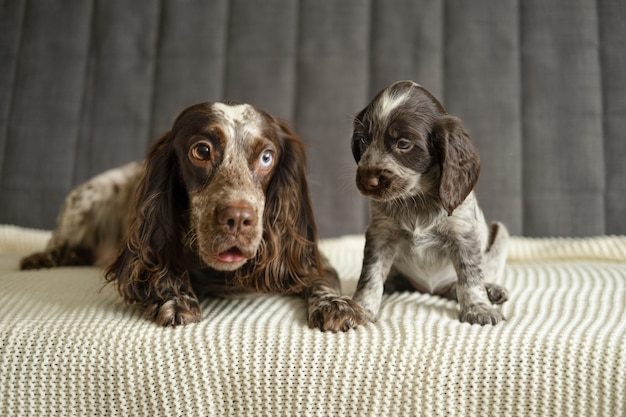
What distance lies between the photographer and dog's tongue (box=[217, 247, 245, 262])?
1.47 m

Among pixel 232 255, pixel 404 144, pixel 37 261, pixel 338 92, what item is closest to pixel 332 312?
pixel 232 255

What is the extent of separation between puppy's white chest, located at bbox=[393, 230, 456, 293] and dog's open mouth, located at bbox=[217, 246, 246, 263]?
1.91ft

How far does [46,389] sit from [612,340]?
4.71 ft

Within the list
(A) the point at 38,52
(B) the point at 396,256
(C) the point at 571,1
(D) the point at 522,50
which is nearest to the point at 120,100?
(A) the point at 38,52

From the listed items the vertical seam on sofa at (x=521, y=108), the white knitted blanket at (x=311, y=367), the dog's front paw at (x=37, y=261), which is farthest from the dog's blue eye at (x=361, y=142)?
the dog's front paw at (x=37, y=261)

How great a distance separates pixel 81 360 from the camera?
4.33ft

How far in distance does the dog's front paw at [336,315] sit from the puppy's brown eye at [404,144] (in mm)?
495

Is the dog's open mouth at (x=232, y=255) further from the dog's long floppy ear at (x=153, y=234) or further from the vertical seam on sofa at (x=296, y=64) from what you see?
the vertical seam on sofa at (x=296, y=64)

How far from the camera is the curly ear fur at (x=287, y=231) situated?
1727 millimetres

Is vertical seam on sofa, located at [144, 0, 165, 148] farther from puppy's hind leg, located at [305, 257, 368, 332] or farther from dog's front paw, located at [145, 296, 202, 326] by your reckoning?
puppy's hind leg, located at [305, 257, 368, 332]

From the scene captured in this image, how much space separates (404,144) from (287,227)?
20.3 inches

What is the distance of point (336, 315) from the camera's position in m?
1.42

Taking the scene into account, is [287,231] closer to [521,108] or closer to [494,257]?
[494,257]

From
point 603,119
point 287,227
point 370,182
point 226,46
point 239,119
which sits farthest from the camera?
point 226,46
